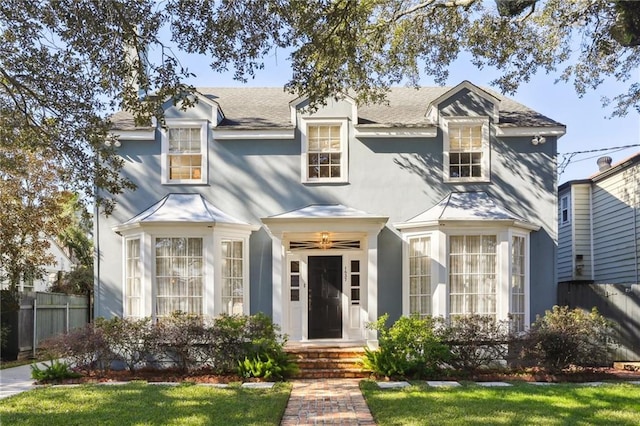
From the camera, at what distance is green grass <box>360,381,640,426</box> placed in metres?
7.16

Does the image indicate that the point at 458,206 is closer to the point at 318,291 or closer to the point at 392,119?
the point at 392,119

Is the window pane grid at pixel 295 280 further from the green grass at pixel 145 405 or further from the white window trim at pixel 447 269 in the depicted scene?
the green grass at pixel 145 405

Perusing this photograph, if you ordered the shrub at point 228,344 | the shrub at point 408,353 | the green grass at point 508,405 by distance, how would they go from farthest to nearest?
the shrub at point 228,344 < the shrub at point 408,353 < the green grass at point 508,405

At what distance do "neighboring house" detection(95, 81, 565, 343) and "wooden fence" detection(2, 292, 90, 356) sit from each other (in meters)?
3.52

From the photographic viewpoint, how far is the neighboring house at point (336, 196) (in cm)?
1259

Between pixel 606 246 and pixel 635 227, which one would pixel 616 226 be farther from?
pixel 635 227

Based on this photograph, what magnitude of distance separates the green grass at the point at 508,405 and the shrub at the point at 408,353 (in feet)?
2.93

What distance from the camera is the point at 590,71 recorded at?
13.4 metres

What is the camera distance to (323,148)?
13258 millimetres

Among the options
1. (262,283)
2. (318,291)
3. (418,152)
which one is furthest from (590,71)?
(262,283)

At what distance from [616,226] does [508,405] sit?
10.8 meters

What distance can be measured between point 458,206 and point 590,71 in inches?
178

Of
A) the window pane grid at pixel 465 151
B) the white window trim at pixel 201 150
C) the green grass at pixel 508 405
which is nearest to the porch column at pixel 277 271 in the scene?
the white window trim at pixel 201 150

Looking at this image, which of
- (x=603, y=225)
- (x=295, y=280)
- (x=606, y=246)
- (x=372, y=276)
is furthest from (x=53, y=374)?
(x=603, y=225)
